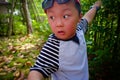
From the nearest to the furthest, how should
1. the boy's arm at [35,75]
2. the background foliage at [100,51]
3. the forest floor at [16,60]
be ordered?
the boy's arm at [35,75], the background foliage at [100,51], the forest floor at [16,60]

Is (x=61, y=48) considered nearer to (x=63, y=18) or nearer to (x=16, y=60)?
(x=63, y=18)

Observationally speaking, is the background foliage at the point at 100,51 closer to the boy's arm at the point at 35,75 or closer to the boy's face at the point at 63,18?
the boy's face at the point at 63,18

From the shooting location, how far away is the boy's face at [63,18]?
1.78 meters

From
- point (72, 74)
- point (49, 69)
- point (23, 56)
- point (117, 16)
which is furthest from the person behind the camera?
point (23, 56)

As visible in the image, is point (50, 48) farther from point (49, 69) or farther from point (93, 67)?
point (93, 67)

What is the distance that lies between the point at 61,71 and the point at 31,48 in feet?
18.5

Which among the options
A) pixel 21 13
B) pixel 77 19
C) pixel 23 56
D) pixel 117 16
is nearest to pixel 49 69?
pixel 77 19

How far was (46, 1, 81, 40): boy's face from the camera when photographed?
178cm

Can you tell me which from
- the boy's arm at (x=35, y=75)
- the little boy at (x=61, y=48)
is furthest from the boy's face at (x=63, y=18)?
the boy's arm at (x=35, y=75)

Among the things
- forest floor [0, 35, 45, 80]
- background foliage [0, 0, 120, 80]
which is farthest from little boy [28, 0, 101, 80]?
forest floor [0, 35, 45, 80]

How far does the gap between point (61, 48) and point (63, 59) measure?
A: 0.08m

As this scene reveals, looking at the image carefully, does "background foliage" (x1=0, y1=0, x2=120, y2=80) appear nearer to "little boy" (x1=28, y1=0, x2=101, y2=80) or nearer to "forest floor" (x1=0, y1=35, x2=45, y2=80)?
"forest floor" (x1=0, y1=35, x2=45, y2=80)

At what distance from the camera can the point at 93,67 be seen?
438 centimetres

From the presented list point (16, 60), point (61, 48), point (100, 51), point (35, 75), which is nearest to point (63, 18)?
point (61, 48)
